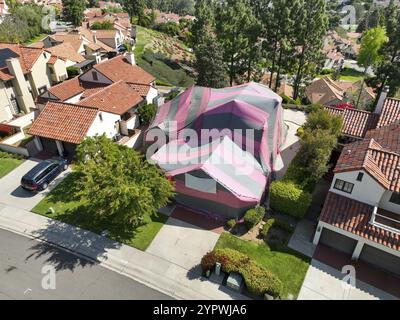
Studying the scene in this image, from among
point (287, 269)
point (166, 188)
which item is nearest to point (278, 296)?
point (287, 269)

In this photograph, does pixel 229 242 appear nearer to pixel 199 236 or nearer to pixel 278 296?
pixel 199 236

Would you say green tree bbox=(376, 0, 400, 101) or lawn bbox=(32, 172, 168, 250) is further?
green tree bbox=(376, 0, 400, 101)

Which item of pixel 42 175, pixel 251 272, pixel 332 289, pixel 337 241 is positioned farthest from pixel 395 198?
pixel 42 175

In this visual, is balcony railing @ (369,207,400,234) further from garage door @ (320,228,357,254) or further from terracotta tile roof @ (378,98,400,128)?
terracotta tile roof @ (378,98,400,128)

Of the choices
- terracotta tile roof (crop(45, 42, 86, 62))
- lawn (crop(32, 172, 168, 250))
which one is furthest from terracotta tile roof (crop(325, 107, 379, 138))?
terracotta tile roof (crop(45, 42, 86, 62))

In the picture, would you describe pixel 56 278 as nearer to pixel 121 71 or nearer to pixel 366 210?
pixel 366 210
